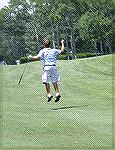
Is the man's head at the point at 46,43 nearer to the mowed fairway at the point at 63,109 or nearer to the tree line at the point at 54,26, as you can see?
the tree line at the point at 54,26

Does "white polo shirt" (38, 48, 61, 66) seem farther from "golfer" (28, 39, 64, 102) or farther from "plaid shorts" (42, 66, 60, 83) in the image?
"plaid shorts" (42, 66, 60, 83)

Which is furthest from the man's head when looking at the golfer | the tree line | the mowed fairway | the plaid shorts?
the mowed fairway

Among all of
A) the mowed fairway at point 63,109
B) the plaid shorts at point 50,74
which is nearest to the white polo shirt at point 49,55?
the plaid shorts at point 50,74

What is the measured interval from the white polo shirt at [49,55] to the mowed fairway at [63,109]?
113cm

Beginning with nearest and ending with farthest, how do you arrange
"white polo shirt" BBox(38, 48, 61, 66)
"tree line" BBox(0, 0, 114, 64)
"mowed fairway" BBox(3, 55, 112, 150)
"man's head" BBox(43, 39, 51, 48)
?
1. "mowed fairway" BBox(3, 55, 112, 150)
2. "white polo shirt" BBox(38, 48, 61, 66)
3. "man's head" BBox(43, 39, 51, 48)
4. "tree line" BBox(0, 0, 114, 64)

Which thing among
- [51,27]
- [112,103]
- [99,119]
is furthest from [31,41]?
[112,103]

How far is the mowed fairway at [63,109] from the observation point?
866 centimetres

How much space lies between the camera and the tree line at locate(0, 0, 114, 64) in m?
10.1

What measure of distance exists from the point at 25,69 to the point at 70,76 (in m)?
1.40

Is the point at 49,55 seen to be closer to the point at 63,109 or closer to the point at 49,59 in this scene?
the point at 49,59

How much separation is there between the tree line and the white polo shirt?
0.40 metres

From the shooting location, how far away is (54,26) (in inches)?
404

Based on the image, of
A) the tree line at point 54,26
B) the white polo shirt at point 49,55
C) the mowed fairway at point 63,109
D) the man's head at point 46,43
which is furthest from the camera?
the tree line at point 54,26

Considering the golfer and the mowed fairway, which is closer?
the mowed fairway
